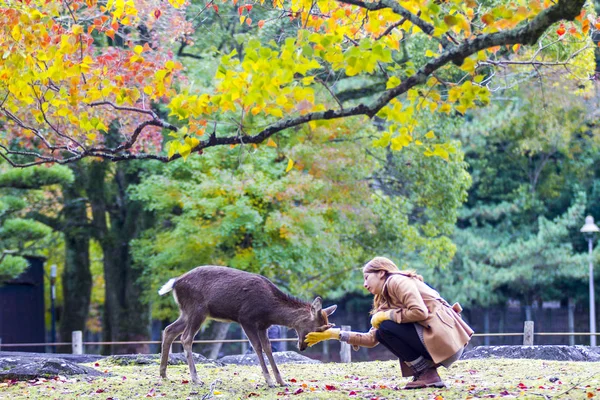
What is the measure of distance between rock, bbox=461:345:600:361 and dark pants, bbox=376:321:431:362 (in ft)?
13.7

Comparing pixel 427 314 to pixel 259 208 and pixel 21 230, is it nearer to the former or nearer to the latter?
pixel 21 230

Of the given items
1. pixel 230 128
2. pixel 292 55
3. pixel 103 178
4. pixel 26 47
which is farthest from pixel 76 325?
pixel 292 55

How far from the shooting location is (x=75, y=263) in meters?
25.6

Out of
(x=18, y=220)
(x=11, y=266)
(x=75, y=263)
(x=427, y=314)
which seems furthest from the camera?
(x=75, y=263)

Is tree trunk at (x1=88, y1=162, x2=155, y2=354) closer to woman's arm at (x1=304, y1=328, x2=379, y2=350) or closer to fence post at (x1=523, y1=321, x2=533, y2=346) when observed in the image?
fence post at (x1=523, y1=321, x2=533, y2=346)

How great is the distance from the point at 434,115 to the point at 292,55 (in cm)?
1483

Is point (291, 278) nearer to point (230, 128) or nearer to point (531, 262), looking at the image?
point (230, 128)

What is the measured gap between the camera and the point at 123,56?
13359mm

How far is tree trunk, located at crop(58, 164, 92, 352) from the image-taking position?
2373cm

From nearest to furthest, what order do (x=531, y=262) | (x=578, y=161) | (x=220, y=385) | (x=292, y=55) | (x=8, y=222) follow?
(x=292, y=55) < (x=220, y=385) < (x=8, y=222) < (x=531, y=262) < (x=578, y=161)

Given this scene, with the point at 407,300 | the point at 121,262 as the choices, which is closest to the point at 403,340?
the point at 407,300

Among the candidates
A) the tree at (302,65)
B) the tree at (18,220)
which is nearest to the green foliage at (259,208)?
the tree at (18,220)

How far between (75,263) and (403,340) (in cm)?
1980

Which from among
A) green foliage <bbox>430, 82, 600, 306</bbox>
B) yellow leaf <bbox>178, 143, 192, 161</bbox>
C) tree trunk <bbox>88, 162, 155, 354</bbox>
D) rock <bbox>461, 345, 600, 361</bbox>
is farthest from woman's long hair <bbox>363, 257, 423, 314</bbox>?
green foliage <bbox>430, 82, 600, 306</bbox>
